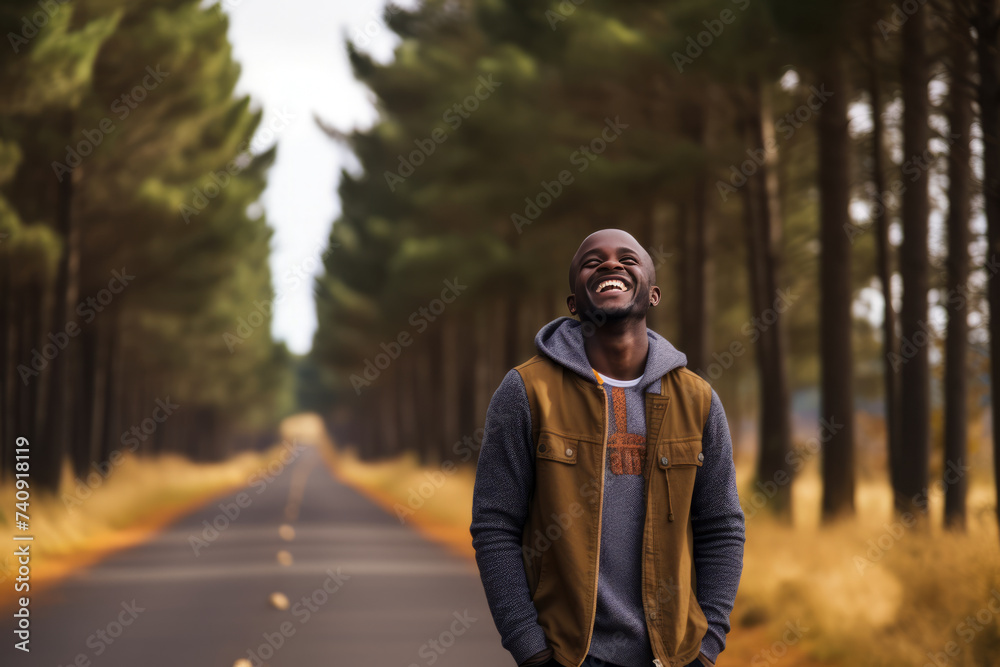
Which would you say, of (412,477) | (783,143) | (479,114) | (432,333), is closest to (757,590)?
(783,143)

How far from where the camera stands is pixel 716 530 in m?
3.99

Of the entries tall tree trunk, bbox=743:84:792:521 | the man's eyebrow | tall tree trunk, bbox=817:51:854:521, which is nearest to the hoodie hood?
the man's eyebrow

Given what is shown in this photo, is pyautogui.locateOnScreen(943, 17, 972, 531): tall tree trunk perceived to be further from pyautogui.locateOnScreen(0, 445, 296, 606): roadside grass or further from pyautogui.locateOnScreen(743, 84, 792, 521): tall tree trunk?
pyautogui.locateOnScreen(0, 445, 296, 606): roadside grass

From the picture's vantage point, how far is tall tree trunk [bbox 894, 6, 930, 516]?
582 inches

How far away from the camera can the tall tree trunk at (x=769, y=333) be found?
2127cm

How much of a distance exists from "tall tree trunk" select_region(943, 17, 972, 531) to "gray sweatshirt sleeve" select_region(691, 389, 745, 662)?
11062 mm

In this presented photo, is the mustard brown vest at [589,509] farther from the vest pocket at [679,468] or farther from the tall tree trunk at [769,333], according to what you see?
the tall tree trunk at [769,333]

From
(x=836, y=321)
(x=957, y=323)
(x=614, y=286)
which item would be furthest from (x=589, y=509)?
(x=836, y=321)

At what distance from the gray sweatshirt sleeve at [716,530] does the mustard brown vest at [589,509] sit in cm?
7

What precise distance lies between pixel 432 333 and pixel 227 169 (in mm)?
19960

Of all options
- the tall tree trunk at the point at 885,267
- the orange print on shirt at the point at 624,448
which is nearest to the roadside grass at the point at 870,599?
the tall tree trunk at the point at 885,267

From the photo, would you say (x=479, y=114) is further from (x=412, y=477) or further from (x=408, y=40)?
(x=412, y=477)

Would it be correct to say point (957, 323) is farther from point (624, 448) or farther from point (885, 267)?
point (624, 448)

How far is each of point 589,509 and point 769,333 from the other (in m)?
18.9
